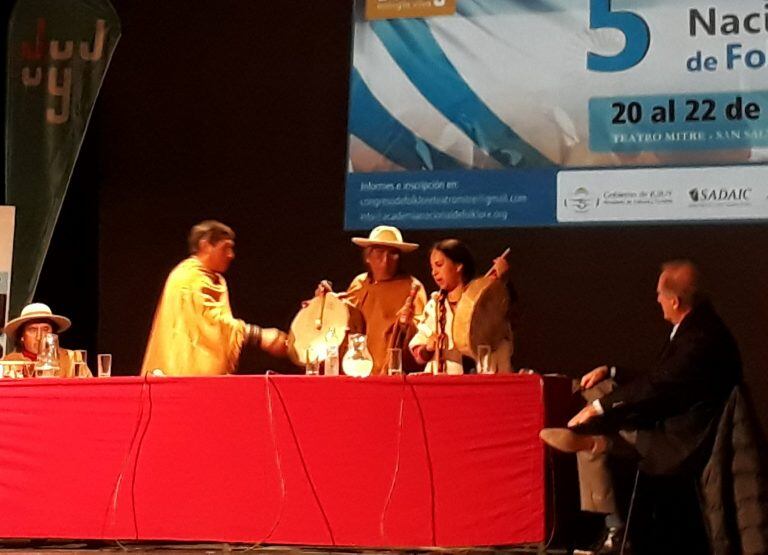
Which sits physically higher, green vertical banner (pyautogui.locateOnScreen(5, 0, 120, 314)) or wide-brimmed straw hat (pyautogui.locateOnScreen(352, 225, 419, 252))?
green vertical banner (pyautogui.locateOnScreen(5, 0, 120, 314))

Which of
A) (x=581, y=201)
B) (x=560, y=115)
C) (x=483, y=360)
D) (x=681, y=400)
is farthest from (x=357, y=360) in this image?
(x=560, y=115)

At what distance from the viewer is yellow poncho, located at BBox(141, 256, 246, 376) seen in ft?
18.9

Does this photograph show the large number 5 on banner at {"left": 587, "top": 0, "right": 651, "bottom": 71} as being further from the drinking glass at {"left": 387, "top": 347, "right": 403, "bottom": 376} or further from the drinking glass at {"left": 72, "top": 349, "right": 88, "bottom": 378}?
the drinking glass at {"left": 72, "top": 349, "right": 88, "bottom": 378}

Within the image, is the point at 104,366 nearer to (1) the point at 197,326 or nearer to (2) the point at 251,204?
(1) the point at 197,326

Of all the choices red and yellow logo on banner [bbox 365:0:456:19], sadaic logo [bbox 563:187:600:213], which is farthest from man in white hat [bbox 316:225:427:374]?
red and yellow logo on banner [bbox 365:0:456:19]

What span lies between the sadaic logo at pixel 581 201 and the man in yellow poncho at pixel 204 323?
5.23 feet

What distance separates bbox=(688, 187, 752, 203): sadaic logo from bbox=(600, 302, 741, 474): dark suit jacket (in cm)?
174

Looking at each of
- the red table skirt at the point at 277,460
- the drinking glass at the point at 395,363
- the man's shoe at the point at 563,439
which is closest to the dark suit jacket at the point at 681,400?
the man's shoe at the point at 563,439

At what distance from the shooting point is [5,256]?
269 inches

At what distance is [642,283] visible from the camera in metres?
6.12

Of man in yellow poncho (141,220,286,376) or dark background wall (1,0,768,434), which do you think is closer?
man in yellow poncho (141,220,286,376)

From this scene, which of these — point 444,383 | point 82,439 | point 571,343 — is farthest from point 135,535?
point 571,343

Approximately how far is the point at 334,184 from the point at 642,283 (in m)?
1.74

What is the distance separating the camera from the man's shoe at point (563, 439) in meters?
4.12
